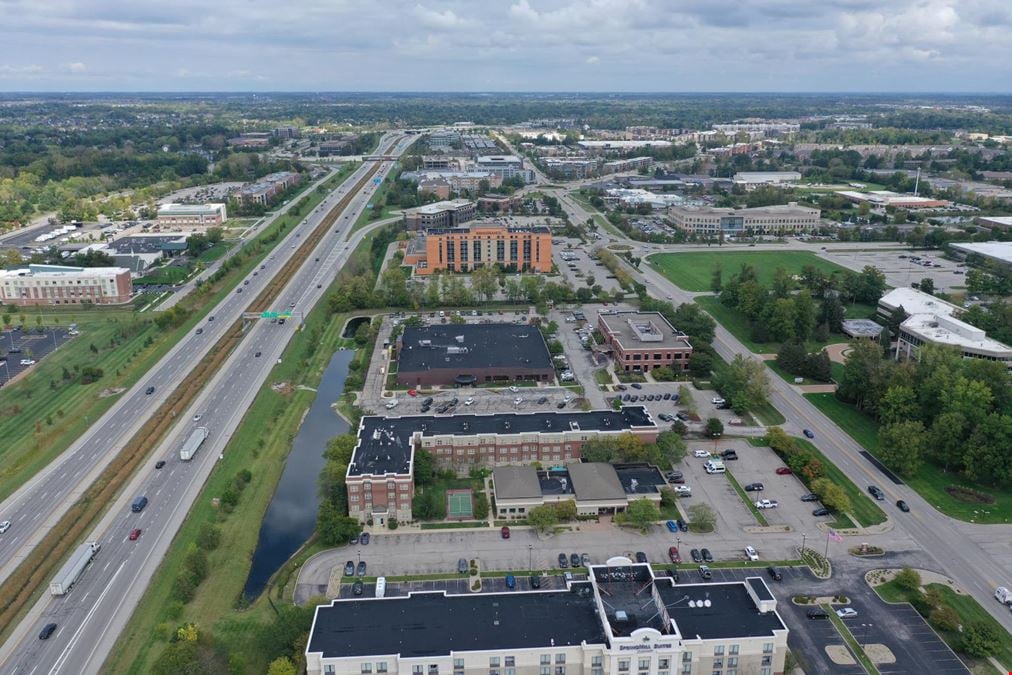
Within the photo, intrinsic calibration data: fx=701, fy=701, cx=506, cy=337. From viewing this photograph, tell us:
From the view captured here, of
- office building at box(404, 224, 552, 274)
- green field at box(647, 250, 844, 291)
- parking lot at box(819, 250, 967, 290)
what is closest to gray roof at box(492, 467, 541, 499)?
green field at box(647, 250, 844, 291)

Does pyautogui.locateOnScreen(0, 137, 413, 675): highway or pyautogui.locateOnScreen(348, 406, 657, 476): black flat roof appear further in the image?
pyautogui.locateOnScreen(348, 406, 657, 476): black flat roof

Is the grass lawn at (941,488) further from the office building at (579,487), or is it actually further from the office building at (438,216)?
the office building at (438,216)

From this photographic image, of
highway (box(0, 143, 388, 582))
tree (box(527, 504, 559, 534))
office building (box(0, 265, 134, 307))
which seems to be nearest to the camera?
highway (box(0, 143, 388, 582))

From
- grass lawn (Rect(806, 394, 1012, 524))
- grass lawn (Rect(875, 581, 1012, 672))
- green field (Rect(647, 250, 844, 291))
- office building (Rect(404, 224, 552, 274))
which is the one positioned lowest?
grass lawn (Rect(875, 581, 1012, 672))

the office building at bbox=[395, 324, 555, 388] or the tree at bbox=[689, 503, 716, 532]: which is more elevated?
the office building at bbox=[395, 324, 555, 388]

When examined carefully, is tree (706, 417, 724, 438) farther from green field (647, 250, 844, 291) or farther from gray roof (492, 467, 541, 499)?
green field (647, 250, 844, 291)

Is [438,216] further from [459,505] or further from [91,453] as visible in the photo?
[459,505]
